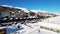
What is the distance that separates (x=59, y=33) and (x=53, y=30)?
45cm

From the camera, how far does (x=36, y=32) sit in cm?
609

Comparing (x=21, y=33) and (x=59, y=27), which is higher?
(x=59, y=27)

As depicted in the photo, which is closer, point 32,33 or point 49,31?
point 49,31

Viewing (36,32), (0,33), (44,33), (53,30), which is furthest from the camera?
(36,32)

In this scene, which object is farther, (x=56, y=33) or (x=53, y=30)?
(x=53, y=30)

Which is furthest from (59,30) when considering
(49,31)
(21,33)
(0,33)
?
(0,33)

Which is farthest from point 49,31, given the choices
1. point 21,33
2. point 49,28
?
point 21,33

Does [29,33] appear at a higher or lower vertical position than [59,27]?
lower

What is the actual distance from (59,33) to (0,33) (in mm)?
2519

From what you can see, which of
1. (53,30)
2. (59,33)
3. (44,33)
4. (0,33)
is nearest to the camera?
(0,33)

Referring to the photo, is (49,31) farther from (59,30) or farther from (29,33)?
(29,33)

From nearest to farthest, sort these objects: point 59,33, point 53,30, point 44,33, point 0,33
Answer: point 0,33
point 59,33
point 53,30
point 44,33

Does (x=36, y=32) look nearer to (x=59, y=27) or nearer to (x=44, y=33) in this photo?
(x=44, y=33)

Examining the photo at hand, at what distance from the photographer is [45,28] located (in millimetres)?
6004
